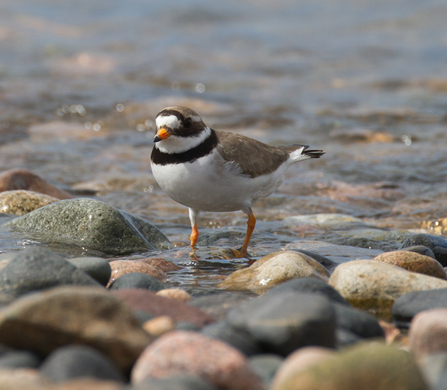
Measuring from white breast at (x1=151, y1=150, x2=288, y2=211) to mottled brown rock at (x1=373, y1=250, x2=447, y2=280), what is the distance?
1.66 m

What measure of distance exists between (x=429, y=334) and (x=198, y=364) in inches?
47.6

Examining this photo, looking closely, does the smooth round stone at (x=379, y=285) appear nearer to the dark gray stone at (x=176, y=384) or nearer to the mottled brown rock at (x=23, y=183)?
the dark gray stone at (x=176, y=384)

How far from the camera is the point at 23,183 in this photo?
7.57 metres

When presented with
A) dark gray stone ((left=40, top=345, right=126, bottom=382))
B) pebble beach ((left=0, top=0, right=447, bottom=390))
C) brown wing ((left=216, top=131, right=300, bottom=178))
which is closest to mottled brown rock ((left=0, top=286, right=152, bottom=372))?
pebble beach ((left=0, top=0, right=447, bottom=390))

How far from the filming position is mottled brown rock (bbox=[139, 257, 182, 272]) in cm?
510

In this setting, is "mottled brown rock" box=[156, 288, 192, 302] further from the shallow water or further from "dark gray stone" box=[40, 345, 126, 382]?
"dark gray stone" box=[40, 345, 126, 382]

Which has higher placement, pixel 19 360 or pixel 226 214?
pixel 19 360

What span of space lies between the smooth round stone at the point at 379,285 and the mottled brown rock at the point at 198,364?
5.83 feet

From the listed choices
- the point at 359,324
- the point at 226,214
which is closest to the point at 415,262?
the point at 359,324

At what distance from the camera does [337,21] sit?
24.8 m

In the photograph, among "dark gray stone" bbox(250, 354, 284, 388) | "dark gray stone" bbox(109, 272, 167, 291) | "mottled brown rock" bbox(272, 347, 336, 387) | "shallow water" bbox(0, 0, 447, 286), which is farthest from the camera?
"shallow water" bbox(0, 0, 447, 286)

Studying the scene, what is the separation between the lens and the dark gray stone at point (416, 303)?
3.63 metres

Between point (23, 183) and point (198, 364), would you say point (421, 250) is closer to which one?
point (198, 364)

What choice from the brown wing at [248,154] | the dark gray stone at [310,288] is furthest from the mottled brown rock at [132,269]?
the brown wing at [248,154]
